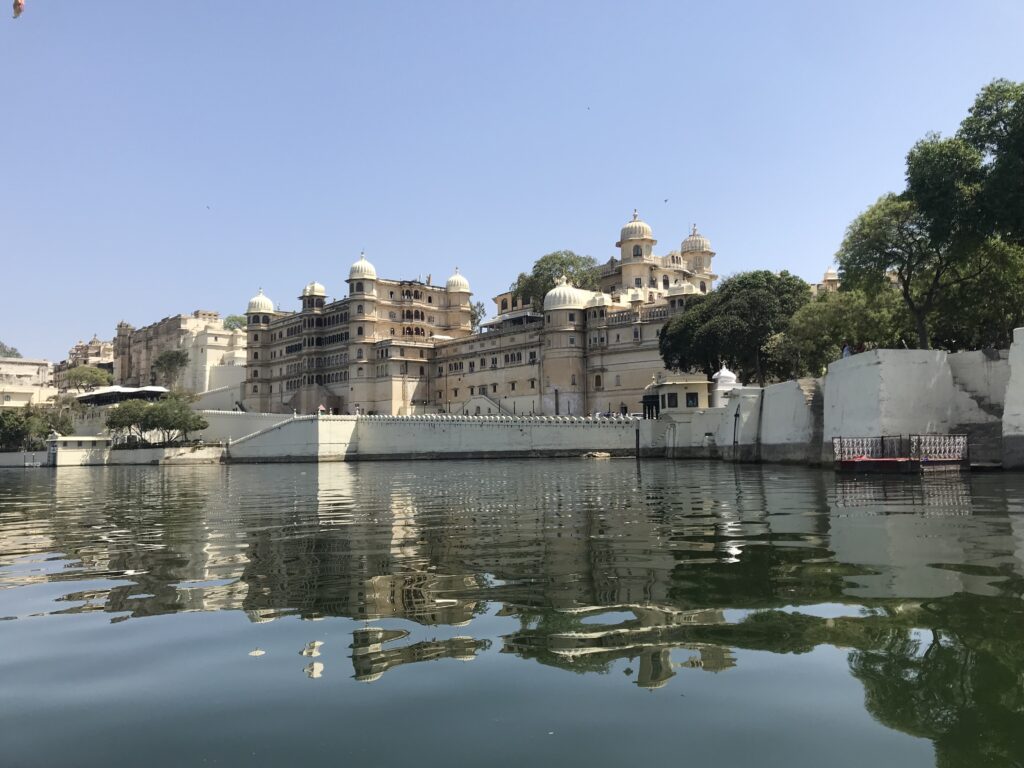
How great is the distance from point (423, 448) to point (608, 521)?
49.1m

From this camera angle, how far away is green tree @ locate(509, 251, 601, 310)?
3248 inches

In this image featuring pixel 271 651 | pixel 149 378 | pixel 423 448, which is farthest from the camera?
pixel 149 378

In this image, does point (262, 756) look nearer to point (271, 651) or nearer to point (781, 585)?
point (271, 651)

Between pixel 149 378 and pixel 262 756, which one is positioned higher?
pixel 149 378

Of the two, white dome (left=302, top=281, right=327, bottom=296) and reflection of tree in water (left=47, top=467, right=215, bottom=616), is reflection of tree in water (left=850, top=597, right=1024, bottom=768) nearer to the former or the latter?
reflection of tree in water (left=47, top=467, right=215, bottom=616)

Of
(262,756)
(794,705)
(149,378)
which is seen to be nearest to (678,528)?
(794,705)

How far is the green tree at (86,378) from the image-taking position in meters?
112

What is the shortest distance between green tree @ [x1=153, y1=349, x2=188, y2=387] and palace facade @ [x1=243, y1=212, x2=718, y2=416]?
45.9 feet

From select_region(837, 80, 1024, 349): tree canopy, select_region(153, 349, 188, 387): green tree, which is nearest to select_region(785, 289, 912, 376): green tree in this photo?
select_region(837, 80, 1024, 349): tree canopy

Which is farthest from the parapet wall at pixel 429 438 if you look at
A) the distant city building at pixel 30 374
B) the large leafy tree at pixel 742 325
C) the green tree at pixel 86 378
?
the distant city building at pixel 30 374

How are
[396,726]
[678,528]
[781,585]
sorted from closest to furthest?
[396,726], [781,585], [678,528]

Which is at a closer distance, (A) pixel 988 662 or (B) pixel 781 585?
(A) pixel 988 662

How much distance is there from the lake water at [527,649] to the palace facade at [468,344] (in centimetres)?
5807

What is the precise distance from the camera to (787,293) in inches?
2087
